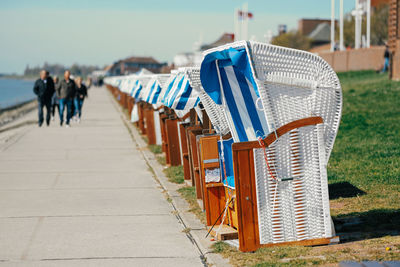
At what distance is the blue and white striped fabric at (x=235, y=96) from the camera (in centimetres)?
647

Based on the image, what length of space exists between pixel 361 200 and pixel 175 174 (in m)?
3.84

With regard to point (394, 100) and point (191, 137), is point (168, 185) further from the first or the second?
point (394, 100)

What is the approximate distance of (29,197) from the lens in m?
8.84

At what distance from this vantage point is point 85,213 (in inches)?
308

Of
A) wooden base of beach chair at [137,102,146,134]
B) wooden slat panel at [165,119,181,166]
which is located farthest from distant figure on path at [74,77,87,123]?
wooden slat panel at [165,119,181,166]

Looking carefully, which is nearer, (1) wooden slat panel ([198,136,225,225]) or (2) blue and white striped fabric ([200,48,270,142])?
(2) blue and white striped fabric ([200,48,270,142])

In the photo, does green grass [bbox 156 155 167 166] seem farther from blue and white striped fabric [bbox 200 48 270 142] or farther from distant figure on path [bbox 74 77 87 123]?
distant figure on path [bbox 74 77 87 123]

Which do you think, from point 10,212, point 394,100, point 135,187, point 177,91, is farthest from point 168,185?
point 394,100

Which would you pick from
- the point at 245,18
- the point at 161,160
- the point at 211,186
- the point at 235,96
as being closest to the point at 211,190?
the point at 211,186

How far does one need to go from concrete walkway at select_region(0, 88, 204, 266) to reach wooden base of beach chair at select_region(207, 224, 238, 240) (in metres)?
0.29

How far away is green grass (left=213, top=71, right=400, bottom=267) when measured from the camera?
548cm

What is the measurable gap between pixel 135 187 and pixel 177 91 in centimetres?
183

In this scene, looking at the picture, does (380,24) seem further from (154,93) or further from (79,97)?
(154,93)

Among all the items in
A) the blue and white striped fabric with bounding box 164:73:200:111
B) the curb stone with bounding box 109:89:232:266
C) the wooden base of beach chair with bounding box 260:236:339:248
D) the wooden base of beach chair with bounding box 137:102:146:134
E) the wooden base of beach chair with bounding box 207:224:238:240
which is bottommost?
the wooden base of beach chair with bounding box 137:102:146:134
